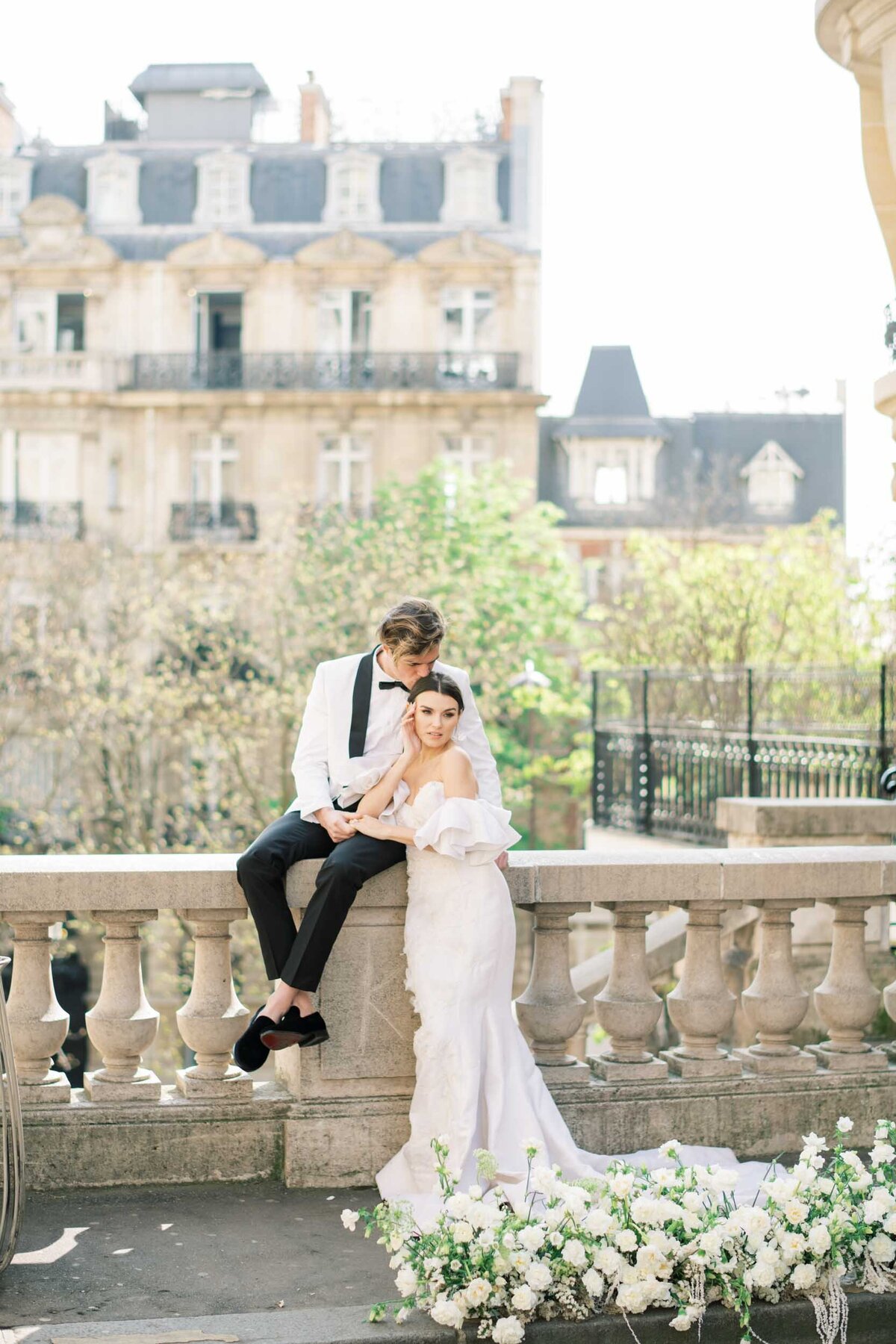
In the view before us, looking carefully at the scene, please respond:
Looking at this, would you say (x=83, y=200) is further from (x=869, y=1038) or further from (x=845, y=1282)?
(x=845, y=1282)

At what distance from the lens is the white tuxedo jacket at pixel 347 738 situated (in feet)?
18.0

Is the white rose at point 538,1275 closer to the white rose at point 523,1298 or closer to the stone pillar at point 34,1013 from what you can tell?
the white rose at point 523,1298

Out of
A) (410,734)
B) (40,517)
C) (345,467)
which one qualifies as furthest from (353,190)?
(410,734)

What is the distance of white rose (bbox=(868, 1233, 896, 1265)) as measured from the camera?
13.3ft

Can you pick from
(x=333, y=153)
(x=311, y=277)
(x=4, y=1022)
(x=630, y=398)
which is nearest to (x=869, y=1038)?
(x=4, y=1022)

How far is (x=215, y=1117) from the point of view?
17.9 ft

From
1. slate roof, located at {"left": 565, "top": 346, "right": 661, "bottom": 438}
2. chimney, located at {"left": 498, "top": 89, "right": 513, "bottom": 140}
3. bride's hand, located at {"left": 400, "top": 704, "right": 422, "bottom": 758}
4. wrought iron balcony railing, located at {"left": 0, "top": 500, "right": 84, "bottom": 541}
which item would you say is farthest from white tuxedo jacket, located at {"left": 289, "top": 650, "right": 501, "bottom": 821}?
slate roof, located at {"left": 565, "top": 346, "right": 661, "bottom": 438}

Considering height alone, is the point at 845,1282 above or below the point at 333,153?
below

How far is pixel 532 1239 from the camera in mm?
3912

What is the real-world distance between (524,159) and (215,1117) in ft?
120

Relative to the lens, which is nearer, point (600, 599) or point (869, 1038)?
point (869, 1038)

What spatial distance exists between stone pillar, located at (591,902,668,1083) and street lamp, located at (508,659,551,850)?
18.1 metres

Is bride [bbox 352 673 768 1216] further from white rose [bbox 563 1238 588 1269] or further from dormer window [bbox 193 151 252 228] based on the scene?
dormer window [bbox 193 151 252 228]

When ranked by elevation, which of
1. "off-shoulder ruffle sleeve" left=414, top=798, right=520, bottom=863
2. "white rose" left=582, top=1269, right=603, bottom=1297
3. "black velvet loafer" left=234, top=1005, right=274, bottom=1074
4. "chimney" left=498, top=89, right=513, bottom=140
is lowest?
"white rose" left=582, top=1269, right=603, bottom=1297
